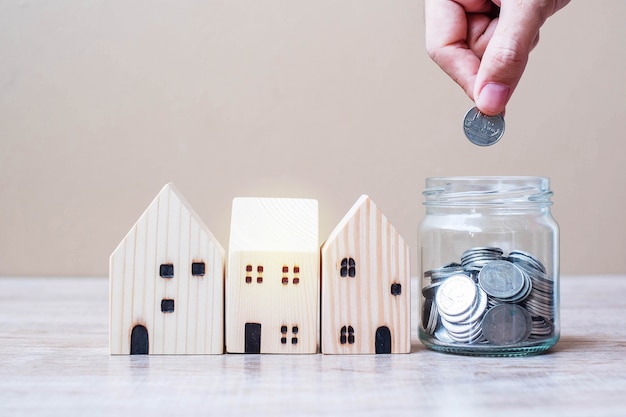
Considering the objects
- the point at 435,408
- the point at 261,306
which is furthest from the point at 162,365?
the point at 435,408

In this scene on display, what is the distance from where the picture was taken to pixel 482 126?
3.49 feet

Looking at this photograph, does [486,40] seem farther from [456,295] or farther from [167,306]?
[167,306]

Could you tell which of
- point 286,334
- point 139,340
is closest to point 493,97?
point 286,334

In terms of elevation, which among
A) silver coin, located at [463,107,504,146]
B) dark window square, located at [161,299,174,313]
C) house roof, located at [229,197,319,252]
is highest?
silver coin, located at [463,107,504,146]

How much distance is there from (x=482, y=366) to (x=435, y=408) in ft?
0.67

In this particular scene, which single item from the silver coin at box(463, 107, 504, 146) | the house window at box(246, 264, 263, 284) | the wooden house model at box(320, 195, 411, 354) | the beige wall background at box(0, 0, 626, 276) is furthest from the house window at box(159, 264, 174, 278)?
the beige wall background at box(0, 0, 626, 276)

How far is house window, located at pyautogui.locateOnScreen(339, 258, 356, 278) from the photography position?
3.14 ft

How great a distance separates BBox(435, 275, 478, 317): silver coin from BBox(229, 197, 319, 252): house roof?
18 cm

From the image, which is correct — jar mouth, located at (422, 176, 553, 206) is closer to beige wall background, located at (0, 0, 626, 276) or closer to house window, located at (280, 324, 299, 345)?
house window, located at (280, 324, 299, 345)

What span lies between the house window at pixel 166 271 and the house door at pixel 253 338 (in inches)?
4.8

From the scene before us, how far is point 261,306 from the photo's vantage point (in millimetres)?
954

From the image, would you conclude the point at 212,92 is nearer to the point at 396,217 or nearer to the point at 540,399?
the point at 396,217

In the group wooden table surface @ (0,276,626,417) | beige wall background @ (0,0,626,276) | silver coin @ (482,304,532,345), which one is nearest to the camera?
wooden table surface @ (0,276,626,417)

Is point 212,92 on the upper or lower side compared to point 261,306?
upper
